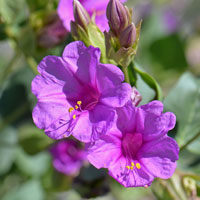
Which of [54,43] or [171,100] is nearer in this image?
[171,100]

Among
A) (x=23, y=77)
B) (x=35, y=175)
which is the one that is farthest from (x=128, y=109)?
(x=35, y=175)

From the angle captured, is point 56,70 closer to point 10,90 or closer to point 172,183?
point 172,183

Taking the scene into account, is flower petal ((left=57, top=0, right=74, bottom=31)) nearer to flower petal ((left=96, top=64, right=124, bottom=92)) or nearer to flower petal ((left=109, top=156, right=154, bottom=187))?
flower petal ((left=96, top=64, right=124, bottom=92))

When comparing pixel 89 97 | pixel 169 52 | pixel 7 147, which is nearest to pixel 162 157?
pixel 89 97

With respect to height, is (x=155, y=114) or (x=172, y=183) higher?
(x=155, y=114)

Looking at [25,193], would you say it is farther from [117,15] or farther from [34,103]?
[117,15]

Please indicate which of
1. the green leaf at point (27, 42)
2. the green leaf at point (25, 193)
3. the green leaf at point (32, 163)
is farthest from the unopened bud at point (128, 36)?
the green leaf at point (25, 193)

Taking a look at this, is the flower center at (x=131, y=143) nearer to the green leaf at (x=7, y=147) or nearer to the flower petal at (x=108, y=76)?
the flower petal at (x=108, y=76)

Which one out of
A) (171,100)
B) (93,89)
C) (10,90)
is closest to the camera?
(93,89)

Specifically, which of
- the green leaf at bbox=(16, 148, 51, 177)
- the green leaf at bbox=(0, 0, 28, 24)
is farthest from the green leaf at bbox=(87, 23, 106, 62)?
the green leaf at bbox=(16, 148, 51, 177)
